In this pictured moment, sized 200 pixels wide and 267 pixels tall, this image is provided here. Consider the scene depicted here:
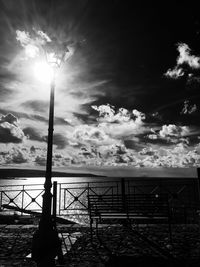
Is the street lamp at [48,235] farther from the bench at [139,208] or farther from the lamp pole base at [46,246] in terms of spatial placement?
the bench at [139,208]

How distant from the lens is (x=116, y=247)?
20.1ft

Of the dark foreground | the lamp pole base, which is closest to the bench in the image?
the dark foreground

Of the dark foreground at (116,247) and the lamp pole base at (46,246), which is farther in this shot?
the dark foreground at (116,247)

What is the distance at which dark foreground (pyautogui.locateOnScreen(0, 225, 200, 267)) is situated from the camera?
16.7 feet

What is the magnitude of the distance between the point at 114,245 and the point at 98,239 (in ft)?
2.77

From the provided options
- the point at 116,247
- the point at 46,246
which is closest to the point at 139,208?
the point at 116,247

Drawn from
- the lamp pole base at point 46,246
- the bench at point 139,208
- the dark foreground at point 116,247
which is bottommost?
the dark foreground at point 116,247

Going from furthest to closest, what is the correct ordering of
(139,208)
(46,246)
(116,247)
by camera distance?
(139,208)
(116,247)
(46,246)

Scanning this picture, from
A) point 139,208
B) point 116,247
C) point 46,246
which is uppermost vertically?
point 139,208

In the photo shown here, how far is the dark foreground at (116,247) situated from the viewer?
509cm

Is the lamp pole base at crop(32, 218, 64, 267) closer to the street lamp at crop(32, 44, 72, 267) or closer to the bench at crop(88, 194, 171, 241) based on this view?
the street lamp at crop(32, 44, 72, 267)

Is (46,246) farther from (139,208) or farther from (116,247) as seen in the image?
(139,208)

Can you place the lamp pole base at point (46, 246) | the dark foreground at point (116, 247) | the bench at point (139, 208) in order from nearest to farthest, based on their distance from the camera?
1. the lamp pole base at point (46, 246)
2. the dark foreground at point (116, 247)
3. the bench at point (139, 208)

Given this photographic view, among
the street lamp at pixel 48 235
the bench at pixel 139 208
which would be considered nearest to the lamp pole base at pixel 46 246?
the street lamp at pixel 48 235
